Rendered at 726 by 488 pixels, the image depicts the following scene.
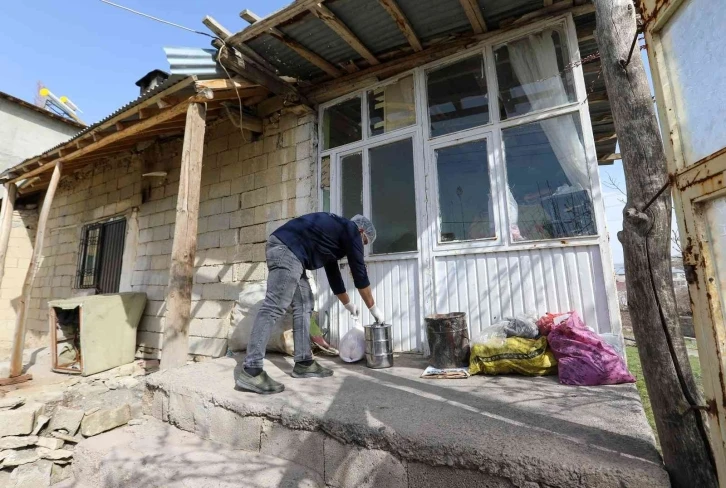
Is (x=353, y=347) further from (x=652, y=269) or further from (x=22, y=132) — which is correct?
(x=22, y=132)

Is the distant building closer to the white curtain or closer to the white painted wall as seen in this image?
the white painted wall

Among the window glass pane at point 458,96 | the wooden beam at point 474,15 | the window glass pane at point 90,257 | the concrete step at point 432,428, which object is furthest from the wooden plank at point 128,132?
the concrete step at point 432,428

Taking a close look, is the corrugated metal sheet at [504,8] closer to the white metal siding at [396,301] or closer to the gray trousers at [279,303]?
the white metal siding at [396,301]

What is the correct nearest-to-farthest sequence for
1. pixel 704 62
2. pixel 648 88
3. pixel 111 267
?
pixel 704 62 < pixel 648 88 < pixel 111 267

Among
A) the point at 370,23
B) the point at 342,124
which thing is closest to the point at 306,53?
the point at 370,23

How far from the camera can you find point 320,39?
12.6 feet

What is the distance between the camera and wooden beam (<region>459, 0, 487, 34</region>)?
3.28 m

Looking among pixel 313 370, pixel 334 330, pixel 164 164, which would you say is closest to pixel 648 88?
pixel 313 370

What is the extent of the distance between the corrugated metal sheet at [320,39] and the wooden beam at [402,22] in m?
0.68

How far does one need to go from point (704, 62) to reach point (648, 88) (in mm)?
563

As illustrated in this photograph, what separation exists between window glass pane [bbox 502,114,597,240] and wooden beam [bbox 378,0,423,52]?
1450mm

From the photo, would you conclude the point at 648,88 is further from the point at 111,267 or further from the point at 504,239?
the point at 111,267

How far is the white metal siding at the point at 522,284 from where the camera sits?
→ 2998mm

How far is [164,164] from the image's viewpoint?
252 inches
